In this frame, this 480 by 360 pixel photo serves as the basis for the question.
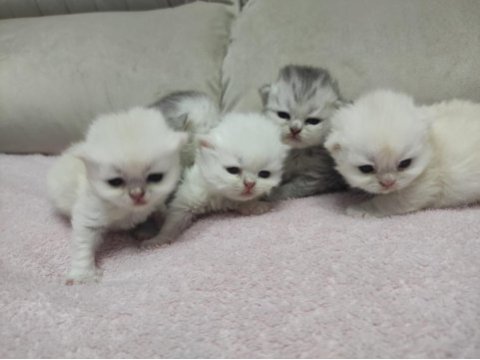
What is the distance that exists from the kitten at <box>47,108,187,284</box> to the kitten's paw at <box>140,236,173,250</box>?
0.07 meters

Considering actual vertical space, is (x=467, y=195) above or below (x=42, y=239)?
above

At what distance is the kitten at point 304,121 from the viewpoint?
143 centimetres

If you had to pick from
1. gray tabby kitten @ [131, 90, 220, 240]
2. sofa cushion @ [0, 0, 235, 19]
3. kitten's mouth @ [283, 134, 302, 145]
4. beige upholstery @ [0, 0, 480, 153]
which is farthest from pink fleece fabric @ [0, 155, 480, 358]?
sofa cushion @ [0, 0, 235, 19]

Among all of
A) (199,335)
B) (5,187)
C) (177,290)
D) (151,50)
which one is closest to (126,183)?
(177,290)

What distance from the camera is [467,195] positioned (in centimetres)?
124

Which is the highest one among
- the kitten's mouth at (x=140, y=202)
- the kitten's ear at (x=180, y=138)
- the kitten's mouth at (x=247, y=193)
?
the kitten's ear at (x=180, y=138)

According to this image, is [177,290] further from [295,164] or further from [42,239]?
[295,164]

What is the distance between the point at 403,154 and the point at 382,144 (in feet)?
0.21

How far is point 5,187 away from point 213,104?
28.7 inches

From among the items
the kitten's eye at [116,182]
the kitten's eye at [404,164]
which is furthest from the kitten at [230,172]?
the kitten's eye at [404,164]

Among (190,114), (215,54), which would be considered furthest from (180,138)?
(215,54)

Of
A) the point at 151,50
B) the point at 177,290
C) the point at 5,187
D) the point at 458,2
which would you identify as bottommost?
the point at 5,187

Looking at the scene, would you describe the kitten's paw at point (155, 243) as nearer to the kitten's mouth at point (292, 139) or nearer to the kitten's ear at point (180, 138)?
the kitten's ear at point (180, 138)

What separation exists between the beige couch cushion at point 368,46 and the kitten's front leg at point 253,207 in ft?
1.36
